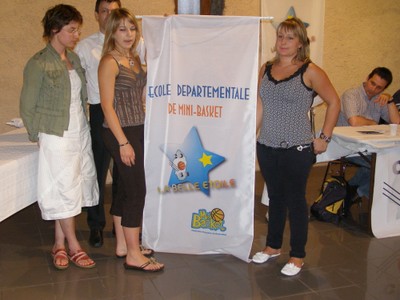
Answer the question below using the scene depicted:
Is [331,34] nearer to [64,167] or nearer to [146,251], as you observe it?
[146,251]

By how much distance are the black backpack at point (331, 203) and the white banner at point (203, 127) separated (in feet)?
3.39

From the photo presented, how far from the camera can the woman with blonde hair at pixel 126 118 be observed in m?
2.49

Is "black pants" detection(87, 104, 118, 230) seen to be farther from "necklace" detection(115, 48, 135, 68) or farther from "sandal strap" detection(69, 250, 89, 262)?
"necklace" detection(115, 48, 135, 68)

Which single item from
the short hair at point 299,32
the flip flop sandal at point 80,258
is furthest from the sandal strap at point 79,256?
the short hair at point 299,32

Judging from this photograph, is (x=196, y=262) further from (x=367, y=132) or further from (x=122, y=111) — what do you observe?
(x=367, y=132)

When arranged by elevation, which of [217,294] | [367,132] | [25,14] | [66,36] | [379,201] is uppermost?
[25,14]

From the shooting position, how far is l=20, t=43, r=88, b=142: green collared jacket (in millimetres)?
2514

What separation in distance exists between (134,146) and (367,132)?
5.98 ft

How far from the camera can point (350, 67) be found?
5449 mm

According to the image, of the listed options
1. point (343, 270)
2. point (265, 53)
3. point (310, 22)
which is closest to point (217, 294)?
point (343, 270)

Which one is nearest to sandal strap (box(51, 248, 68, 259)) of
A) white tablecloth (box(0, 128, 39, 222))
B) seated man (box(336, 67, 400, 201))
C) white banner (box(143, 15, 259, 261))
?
white tablecloth (box(0, 128, 39, 222))

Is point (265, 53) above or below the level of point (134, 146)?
above

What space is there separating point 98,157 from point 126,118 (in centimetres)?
60

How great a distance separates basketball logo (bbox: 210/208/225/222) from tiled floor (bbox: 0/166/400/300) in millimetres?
267
